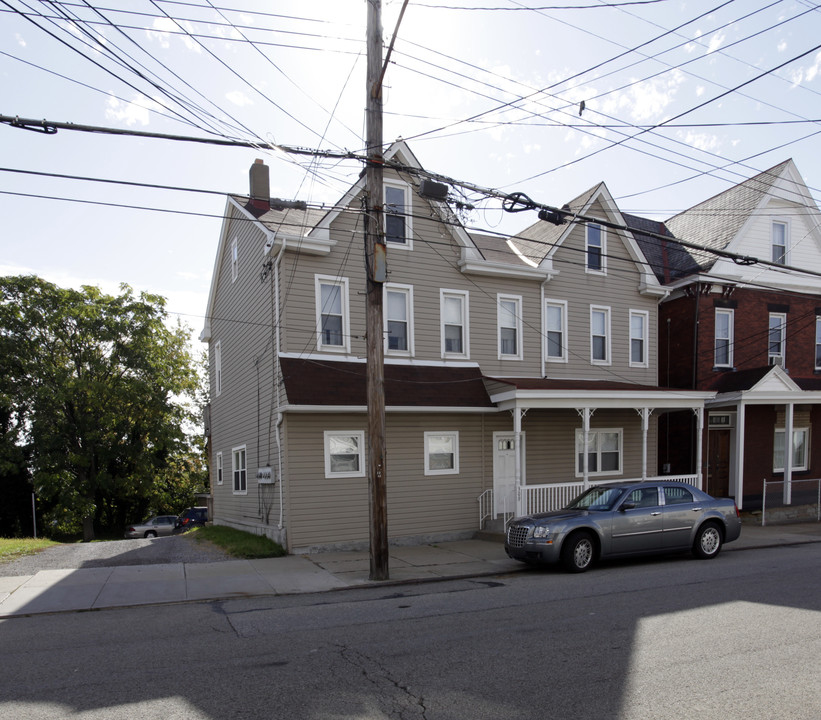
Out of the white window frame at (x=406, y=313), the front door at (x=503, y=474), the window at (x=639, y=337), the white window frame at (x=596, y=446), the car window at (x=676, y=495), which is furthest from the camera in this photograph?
the window at (x=639, y=337)

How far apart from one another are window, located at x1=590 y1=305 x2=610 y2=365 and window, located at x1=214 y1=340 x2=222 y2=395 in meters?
A: 12.5

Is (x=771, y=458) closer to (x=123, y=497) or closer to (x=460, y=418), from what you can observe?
(x=460, y=418)

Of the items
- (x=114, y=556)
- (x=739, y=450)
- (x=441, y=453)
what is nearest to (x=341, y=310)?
(x=441, y=453)

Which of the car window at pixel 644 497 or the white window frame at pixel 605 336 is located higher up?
the white window frame at pixel 605 336

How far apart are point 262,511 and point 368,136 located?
1011 centimetres

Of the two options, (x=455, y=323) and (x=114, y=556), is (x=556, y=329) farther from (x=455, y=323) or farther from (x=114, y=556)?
(x=114, y=556)

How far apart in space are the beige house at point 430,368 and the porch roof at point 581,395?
55mm

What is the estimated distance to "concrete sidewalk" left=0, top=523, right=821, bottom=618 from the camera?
10.1 m

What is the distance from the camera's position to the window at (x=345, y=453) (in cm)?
1516

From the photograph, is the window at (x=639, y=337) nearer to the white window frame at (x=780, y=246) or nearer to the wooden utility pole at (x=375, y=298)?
the white window frame at (x=780, y=246)

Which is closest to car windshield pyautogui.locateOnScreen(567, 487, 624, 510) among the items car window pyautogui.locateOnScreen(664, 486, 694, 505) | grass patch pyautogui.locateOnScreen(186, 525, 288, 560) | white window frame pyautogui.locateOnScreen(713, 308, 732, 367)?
car window pyautogui.locateOnScreen(664, 486, 694, 505)

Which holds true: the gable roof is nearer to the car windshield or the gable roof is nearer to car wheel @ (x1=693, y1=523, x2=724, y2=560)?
car wheel @ (x1=693, y1=523, x2=724, y2=560)

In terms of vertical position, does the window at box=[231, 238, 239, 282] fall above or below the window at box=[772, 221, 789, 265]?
below

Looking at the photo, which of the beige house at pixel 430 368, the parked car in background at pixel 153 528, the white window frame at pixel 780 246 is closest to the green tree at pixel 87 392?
the parked car in background at pixel 153 528
